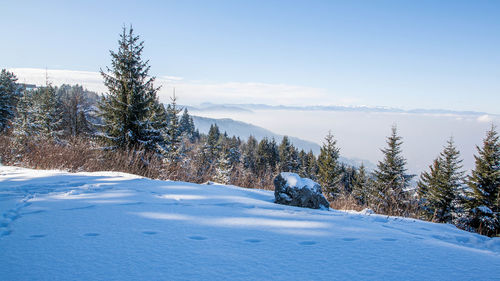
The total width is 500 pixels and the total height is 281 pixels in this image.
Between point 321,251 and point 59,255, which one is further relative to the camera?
point 321,251

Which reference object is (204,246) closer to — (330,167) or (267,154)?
(330,167)

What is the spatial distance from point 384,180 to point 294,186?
25002 mm

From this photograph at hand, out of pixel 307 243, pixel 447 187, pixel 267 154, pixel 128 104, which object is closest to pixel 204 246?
A: pixel 307 243

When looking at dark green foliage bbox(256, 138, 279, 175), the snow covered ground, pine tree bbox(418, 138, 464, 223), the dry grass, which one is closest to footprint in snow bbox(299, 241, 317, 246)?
the snow covered ground

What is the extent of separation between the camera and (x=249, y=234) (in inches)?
90.1

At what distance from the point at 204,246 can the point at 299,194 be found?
299cm

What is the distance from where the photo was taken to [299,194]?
4.66 metres

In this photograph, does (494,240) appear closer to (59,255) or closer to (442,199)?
(59,255)

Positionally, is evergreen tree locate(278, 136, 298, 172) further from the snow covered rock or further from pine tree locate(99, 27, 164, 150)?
the snow covered rock

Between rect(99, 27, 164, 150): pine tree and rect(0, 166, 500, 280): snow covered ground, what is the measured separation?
9013 millimetres

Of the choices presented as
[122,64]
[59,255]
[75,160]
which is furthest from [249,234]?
[122,64]

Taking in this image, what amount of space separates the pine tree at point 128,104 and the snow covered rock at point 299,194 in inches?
356

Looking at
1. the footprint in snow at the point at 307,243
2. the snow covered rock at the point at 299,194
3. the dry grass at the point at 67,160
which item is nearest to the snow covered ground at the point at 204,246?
the footprint in snow at the point at 307,243

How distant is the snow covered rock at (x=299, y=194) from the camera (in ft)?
15.1
